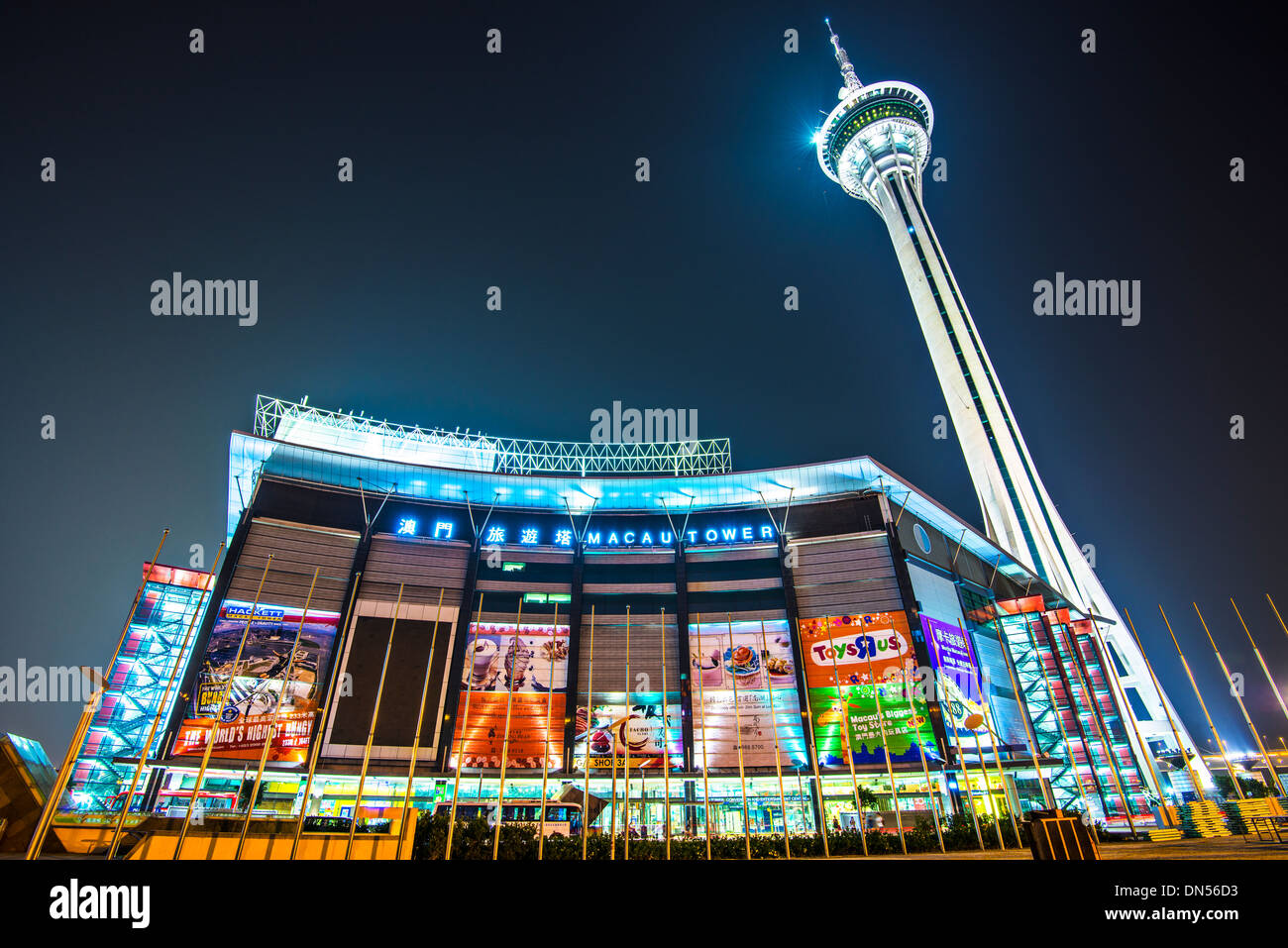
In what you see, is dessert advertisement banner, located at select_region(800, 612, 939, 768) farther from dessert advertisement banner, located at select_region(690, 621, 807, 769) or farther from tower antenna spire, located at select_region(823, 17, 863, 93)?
tower antenna spire, located at select_region(823, 17, 863, 93)

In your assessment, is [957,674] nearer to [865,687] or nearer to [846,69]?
[865,687]

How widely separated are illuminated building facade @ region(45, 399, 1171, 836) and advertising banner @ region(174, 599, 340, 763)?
→ 19 centimetres

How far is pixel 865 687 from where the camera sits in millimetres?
49969

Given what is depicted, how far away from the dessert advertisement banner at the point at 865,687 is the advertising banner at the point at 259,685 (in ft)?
130

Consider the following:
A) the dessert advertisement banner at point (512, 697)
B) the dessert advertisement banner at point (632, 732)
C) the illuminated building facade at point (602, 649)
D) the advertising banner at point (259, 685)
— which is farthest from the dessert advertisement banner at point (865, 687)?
the advertising banner at point (259, 685)

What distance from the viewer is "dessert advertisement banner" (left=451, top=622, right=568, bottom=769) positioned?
1897 inches

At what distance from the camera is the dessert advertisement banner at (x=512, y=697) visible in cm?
4819

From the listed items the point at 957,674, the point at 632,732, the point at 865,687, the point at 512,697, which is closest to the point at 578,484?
the point at 512,697

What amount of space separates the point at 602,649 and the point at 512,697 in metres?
10.6

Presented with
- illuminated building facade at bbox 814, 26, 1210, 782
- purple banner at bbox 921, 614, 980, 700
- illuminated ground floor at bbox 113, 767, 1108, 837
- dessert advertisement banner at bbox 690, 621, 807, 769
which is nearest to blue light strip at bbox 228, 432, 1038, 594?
purple banner at bbox 921, 614, 980, 700
